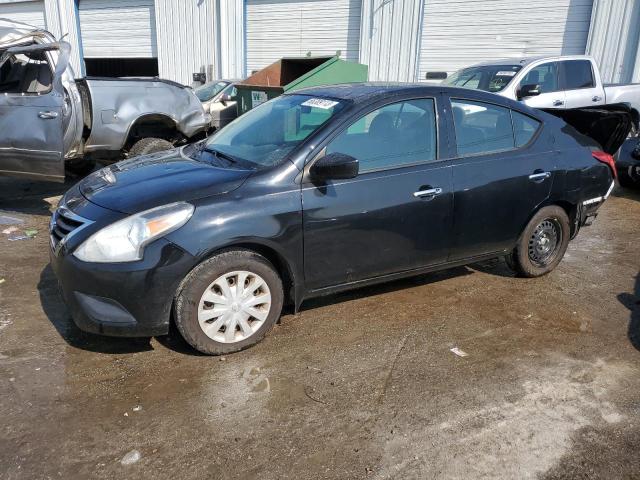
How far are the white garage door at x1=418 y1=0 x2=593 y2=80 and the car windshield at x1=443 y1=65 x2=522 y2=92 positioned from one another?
4695 millimetres

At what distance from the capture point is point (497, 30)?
13.2m

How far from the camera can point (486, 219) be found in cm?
419

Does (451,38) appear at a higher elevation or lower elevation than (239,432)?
higher

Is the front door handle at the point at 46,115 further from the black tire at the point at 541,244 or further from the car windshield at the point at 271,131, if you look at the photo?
the black tire at the point at 541,244

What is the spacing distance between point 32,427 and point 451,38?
13.5 m

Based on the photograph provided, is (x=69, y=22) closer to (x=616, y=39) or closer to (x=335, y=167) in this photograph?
(x=616, y=39)

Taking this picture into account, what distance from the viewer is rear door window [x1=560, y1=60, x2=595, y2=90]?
9047mm

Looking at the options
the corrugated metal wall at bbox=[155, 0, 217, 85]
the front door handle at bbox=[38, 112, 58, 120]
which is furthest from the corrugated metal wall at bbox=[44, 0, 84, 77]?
the front door handle at bbox=[38, 112, 58, 120]

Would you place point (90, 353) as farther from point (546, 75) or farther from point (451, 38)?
point (451, 38)

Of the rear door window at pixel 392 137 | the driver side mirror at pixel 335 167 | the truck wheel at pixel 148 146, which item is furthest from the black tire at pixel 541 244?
the truck wheel at pixel 148 146

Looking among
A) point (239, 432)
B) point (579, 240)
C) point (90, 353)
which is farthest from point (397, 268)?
point (579, 240)

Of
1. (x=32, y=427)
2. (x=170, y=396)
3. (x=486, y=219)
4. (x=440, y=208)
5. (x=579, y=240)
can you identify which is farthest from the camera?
(x=579, y=240)

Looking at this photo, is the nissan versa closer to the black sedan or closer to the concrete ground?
→ the concrete ground

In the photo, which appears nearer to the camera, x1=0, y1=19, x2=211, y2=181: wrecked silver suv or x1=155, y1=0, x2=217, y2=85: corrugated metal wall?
x1=0, y1=19, x2=211, y2=181: wrecked silver suv
